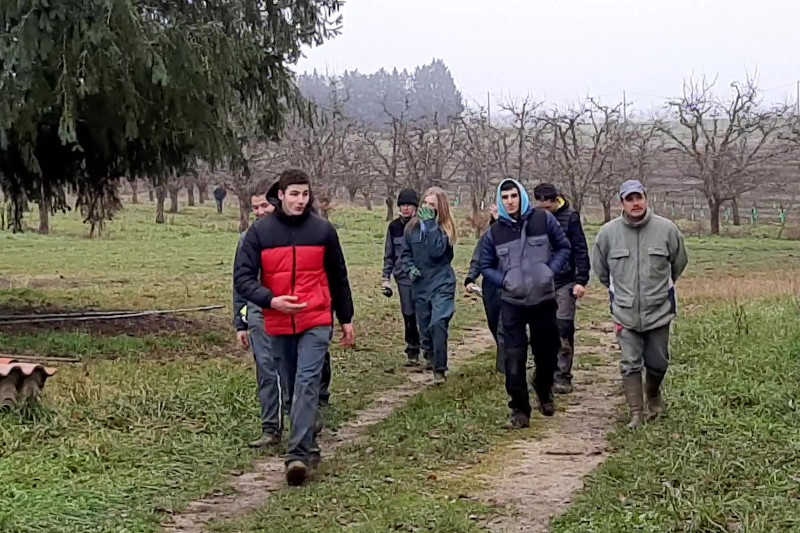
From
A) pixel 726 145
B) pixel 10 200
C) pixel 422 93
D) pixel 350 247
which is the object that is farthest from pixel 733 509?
pixel 422 93

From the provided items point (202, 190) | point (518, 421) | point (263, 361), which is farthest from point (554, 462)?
point (202, 190)

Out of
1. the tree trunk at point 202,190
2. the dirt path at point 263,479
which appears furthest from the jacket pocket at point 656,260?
the tree trunk at point 202,190

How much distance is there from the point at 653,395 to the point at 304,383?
102 inches

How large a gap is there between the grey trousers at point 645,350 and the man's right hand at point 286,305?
93.8 inches

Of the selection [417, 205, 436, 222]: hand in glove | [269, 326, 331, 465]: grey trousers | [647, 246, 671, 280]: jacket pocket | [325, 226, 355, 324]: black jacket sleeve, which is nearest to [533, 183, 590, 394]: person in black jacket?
[647, 246, 671, 280]: jacket pocket

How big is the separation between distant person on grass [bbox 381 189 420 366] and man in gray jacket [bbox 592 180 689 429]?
10.1 feet

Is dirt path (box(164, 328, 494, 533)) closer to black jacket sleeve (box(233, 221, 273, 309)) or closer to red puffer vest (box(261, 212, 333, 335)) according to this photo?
red puffer vest (box(261, 212, 333, 335))

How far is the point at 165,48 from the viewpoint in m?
10.5

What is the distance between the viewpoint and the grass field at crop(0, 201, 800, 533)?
518 cm

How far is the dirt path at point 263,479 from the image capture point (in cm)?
550

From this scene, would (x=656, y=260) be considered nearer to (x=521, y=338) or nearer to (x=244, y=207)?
(x=521, y=338)

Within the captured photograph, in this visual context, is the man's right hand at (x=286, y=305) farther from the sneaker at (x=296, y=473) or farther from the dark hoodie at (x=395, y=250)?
the dark hoodie at (x=395, y=250)

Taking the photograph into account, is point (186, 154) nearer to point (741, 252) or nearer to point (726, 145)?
point (741, 252)

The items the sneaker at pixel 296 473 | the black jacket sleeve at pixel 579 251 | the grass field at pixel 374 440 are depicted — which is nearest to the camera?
the grass field at pixel 374 440
